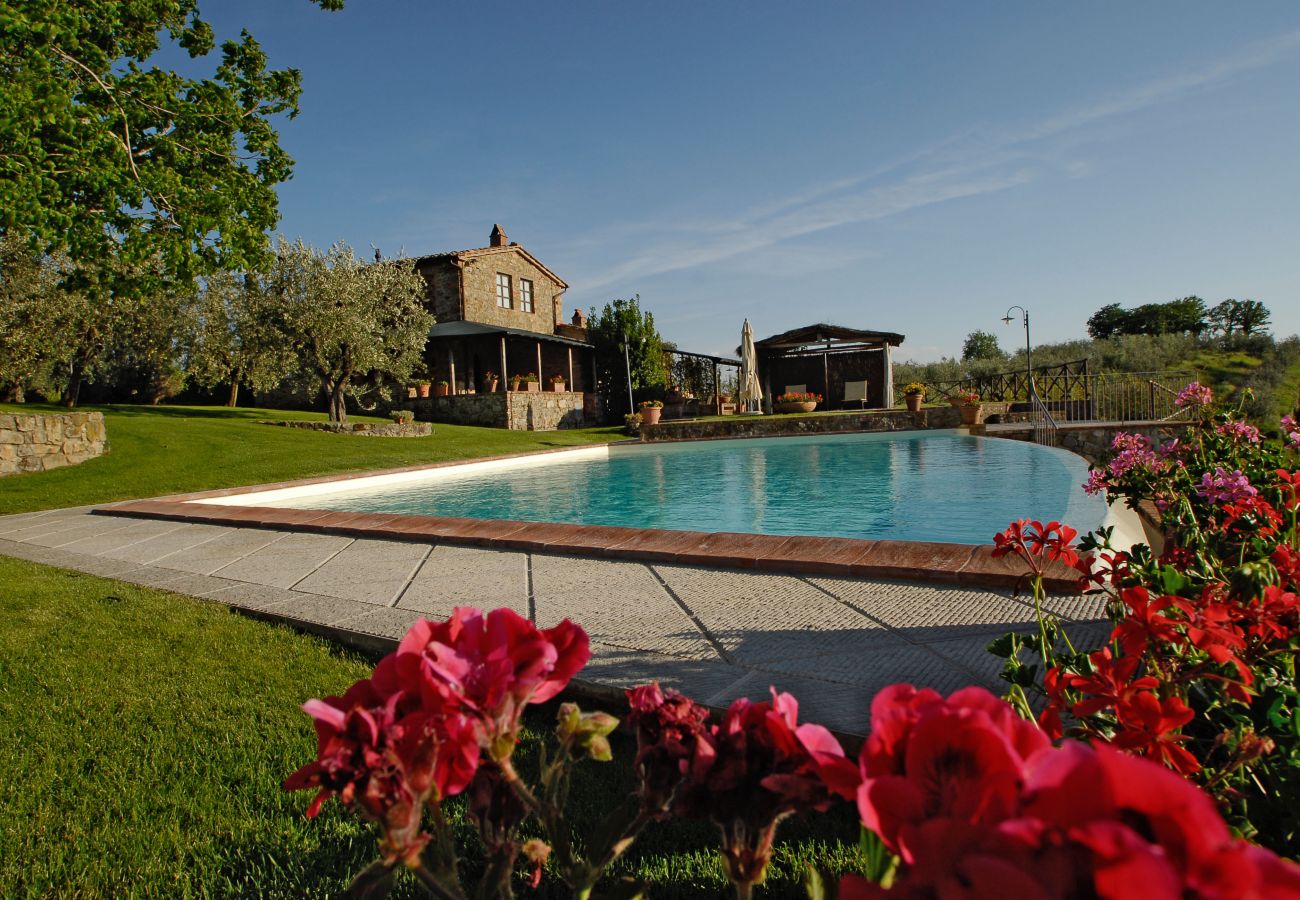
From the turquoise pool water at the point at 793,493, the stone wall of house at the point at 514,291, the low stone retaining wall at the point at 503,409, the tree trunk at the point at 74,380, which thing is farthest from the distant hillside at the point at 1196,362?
the tree trunk at the point at 74,380

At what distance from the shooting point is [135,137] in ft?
29.6

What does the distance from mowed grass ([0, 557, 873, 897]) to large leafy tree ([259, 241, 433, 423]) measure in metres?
18.3

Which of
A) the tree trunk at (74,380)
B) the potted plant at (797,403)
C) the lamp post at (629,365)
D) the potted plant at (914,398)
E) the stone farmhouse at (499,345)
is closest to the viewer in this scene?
the tree trunk at (74,380)

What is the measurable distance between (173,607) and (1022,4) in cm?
1233

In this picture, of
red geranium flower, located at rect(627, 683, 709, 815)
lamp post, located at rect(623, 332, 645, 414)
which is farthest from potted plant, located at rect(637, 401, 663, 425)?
red geranium flower, located at rect(627, 683, 709, 815)

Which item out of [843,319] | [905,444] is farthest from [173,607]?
[843,319]

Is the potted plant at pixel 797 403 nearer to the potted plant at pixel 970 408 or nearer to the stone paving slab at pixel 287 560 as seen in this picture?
the potted plant at pixel 970 408

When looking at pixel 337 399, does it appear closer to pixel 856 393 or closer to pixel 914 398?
pixel 914 398

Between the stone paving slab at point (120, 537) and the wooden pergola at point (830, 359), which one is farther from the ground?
the wooden pergola at point (830, 359)

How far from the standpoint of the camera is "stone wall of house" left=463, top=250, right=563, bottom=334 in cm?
2730

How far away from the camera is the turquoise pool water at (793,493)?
8562 millimetres

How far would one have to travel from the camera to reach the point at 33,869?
1835 millimetres

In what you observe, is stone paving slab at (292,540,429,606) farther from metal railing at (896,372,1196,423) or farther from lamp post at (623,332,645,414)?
lamp post at (623,332,645,414)

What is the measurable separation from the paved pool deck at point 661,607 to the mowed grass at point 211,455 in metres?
5.54
